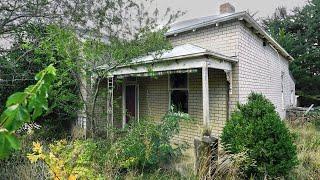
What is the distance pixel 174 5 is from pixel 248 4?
109 ft

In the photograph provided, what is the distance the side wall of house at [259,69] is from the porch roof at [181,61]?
2.58 feet

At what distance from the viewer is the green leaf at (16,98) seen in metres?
1.09

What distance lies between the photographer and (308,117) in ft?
47.2

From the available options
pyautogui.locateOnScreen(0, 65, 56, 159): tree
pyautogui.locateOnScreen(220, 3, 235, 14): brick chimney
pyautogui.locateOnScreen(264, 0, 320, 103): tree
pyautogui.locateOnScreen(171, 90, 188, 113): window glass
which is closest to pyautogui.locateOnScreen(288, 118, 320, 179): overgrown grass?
pyautogui.locateOnScreen(171, 90, 188, 113): window glass

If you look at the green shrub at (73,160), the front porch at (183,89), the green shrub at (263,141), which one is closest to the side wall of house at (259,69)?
the front porch at (183,89)

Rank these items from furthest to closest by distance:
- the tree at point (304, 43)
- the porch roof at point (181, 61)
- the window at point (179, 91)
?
the tree at point (304, 43) < the window at point (179, 91) < the porch roof at point (181, 61)

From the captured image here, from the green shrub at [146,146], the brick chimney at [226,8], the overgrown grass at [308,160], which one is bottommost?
the overgrown grass at [308,160]

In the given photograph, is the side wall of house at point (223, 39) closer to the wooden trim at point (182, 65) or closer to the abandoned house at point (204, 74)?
the abandoned house at point (204, 74)

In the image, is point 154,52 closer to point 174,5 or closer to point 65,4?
point 174,5

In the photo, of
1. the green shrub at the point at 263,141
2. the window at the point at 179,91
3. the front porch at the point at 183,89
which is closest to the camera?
the green shrub at the point at 263,141

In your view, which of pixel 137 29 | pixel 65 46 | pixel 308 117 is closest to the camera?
pixel 65 46

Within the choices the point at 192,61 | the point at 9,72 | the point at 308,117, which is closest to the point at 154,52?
the point at 192,61

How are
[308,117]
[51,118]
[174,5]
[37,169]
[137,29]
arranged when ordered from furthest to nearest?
[308,117] → [51,118] → [174,5] → [137,29] → [37,169]

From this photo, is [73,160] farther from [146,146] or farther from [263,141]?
[263,141]
